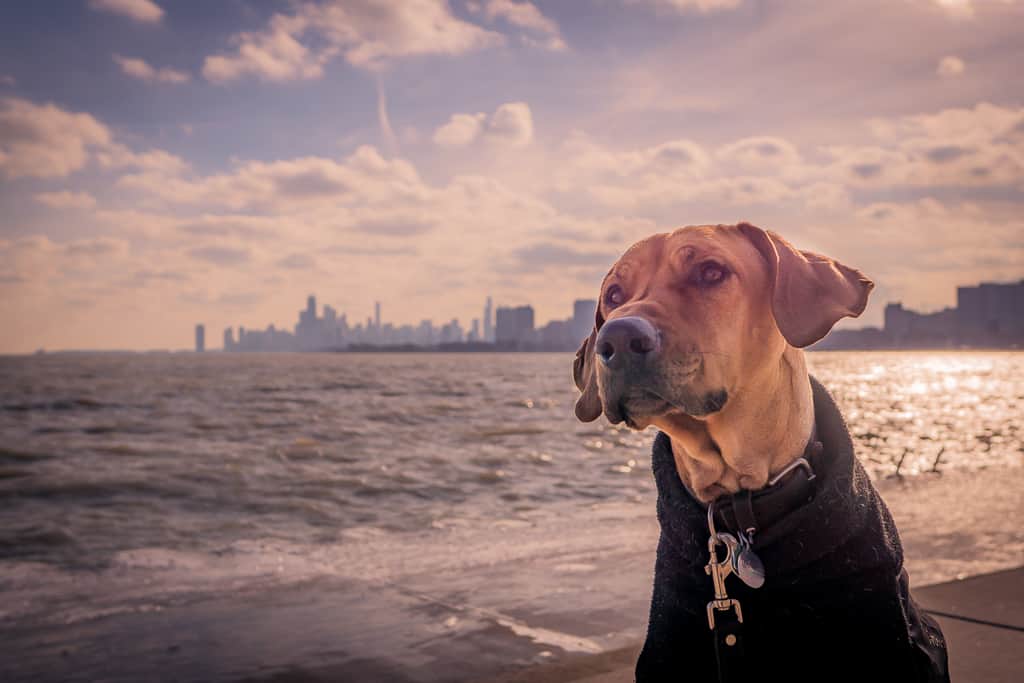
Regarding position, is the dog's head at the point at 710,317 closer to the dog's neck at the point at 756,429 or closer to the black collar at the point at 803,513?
the dog's neck at the point at 756,429

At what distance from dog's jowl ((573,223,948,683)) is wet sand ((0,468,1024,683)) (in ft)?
5.21

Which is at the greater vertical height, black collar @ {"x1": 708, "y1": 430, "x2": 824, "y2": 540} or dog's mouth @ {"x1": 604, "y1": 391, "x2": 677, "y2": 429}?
dog's mouth @ {"x1": 604, "y1": 391, "x2": 677, "y2": 429}

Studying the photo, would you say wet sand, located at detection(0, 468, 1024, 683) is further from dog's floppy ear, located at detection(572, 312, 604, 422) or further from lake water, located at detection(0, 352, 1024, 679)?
→ dog's floppy ear, located at detection(572, 312, 604, 422)

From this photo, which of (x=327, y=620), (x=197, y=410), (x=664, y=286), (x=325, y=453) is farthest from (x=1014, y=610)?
(x=197, y=410)

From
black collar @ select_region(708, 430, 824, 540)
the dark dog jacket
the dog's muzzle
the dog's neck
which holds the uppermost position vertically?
the dog's muzzle

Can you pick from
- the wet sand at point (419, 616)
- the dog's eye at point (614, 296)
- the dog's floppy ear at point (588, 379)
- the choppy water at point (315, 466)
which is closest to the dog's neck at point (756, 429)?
the dog's floppy ear at point (588, 379)

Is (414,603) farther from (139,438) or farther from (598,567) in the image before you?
(139,438)

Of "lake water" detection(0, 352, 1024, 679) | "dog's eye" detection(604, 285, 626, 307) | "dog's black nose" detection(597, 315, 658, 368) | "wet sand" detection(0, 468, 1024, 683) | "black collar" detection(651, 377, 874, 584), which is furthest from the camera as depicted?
"lake water" detection(0, 352, 1024, 679)

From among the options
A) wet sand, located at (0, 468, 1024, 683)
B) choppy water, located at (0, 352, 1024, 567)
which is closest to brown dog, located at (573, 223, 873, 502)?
wet sand, located at (0, 468, 1024, 683)

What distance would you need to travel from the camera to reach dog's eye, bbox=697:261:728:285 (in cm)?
249

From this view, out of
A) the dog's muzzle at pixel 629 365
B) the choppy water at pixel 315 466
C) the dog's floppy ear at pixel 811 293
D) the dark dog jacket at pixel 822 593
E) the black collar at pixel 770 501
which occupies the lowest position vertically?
the choppy water at pixel 315 466

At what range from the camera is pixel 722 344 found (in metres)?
2.38

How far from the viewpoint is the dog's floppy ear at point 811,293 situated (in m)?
2.36

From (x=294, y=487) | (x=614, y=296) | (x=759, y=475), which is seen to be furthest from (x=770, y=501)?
(x=294, y=487)
